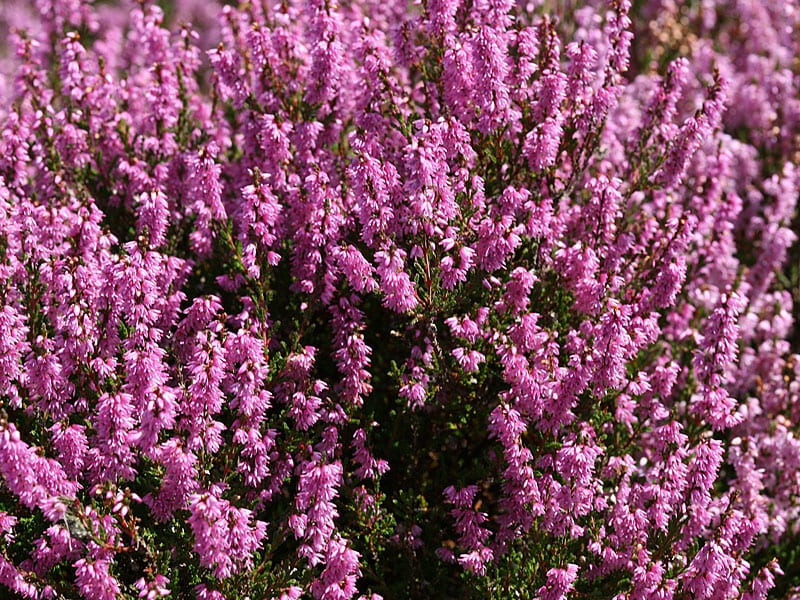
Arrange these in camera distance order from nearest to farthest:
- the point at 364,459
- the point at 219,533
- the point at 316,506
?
the point at 219,533
the point at 316,506
the point at 364,459

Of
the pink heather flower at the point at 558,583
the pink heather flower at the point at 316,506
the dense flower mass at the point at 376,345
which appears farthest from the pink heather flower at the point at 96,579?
the pink heather flower at the point at 558,583

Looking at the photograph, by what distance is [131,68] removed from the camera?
29.2 ft

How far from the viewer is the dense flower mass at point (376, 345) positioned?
4.47 metres

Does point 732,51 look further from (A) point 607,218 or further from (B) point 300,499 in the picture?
(B) point 300,499

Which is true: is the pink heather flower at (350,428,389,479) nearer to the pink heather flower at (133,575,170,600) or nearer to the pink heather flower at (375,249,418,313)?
the pink heather flower at (375,249,418,313)

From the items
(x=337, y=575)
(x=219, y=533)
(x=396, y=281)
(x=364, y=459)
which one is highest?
(x=396, y=281)

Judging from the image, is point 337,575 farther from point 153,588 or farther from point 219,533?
point 153,588

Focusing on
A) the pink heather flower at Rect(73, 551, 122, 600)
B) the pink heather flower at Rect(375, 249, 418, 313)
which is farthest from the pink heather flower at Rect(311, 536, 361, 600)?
the pink heather flower at Rect(375, 249, 418, 313)

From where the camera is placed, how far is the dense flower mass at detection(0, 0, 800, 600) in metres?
4.47

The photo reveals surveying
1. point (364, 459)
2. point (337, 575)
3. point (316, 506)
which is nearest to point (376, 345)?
point (364, 459)

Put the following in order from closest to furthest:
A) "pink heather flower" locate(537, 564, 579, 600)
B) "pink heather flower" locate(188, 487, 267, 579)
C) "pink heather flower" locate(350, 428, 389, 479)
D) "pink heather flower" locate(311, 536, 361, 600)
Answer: "pink heather flower" locate(188, 487, 267, 579), "pink heather flower" locate(311, 536, 361, 600), "pink heather flower" locate(537, 564, 579, 600), "pink heather flower" locate(350, 428, 389, 479)

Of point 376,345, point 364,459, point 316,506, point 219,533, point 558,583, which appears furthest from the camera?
point 376,345

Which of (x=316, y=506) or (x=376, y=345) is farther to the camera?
(x=376, y=345)

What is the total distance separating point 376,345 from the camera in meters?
5.82
